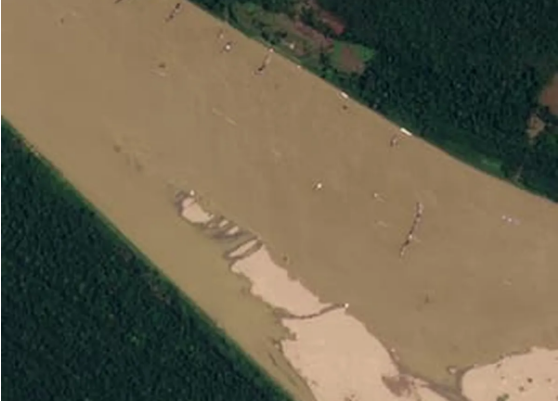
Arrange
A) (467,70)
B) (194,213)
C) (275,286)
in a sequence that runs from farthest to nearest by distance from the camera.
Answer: (194,213), (275,286), (467,70)

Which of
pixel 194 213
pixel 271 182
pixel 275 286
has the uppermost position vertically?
pixel 271 182

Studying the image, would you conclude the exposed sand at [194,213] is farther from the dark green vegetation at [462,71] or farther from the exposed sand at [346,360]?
the dark green vegetation at [462,71]

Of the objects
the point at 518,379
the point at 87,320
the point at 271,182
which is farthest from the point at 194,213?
the point at 518,379

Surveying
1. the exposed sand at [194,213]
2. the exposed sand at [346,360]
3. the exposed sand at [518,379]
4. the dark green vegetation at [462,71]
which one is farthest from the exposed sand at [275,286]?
the dark green vegetation at [462,71]

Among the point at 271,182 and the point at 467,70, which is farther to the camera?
the point at 271,182

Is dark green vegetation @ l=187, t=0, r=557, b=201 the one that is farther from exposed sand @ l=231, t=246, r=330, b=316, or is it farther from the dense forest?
exposed sand @ l=231, t=246, r=330, b=316

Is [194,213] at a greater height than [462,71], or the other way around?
[462,71]

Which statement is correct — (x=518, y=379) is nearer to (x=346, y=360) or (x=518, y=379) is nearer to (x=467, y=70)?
(x=346, y=360)

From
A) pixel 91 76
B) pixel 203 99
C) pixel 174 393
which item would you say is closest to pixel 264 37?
pixel 203 99
